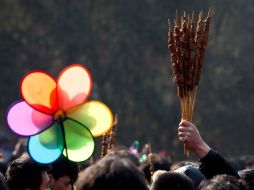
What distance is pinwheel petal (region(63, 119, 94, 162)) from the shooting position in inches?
115

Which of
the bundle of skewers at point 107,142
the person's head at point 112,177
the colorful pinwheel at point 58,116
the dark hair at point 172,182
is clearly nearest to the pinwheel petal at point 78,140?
the colorful pinwheel at point 58,116

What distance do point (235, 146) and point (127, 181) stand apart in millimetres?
17095

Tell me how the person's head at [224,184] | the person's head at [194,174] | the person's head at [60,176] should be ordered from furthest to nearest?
the person's head at [60,176]
the person's head at [194,174]
the person's head at [224,184]

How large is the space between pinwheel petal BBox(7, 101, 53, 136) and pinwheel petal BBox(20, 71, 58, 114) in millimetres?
39

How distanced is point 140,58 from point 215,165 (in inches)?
606

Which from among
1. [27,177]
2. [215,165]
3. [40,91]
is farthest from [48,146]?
[215,165]

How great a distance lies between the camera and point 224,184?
2.64 meters

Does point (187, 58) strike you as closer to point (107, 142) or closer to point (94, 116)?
point (94, 116)

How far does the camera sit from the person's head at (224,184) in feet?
8.61

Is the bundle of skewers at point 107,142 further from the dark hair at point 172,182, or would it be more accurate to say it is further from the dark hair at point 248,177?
the dark hair at point 172,182

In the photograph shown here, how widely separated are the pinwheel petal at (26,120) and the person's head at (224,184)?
0.75m

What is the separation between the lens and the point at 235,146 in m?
18.9

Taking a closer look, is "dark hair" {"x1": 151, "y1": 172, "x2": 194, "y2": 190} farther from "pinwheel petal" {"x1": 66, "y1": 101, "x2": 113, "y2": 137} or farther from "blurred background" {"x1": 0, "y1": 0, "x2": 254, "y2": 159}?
"blurred background" {"x1": 0, "y1": 0, "x2": 254, "y2": 159}

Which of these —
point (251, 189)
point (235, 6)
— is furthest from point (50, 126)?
point (235, 6)
